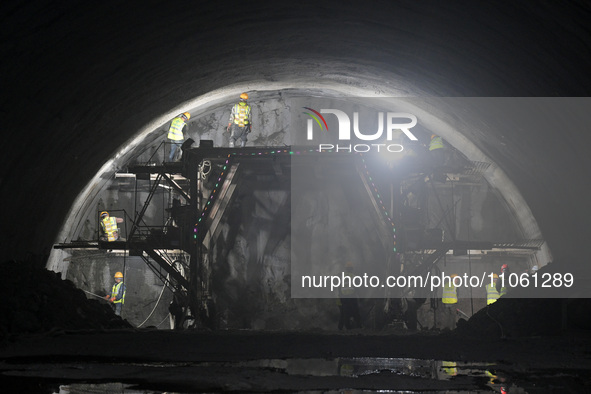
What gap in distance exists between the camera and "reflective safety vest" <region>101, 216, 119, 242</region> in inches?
798

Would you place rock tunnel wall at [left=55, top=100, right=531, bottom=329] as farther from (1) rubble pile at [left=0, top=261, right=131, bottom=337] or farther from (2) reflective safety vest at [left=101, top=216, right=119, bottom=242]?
(1) rubble pile at [left=0, top=261, right=131, bottom=337]

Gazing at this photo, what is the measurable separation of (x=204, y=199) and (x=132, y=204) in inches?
229

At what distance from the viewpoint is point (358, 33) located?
1133cm

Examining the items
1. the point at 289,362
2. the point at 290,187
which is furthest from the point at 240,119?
the point at 289,362

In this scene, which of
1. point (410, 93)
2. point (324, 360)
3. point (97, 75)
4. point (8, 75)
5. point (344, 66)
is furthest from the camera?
point (410, 93)

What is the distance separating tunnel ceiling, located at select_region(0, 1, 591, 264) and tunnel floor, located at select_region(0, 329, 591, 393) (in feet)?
12.4

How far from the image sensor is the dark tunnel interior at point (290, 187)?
268 inches

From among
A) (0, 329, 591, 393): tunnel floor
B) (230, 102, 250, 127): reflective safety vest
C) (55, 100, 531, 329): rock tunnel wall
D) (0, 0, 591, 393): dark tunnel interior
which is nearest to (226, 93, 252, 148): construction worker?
(230, 102, 250, 127): reflective safety vest

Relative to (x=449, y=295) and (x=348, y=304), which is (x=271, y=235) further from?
(x=348, y=304)

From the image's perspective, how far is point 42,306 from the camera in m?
9.13

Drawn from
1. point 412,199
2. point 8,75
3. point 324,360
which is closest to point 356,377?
point 324,360

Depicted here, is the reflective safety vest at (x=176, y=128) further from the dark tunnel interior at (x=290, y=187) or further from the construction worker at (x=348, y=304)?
the construction worker at (x=348, y=304)

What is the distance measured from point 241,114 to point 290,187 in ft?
12.2

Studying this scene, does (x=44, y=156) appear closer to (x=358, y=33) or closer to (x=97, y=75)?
(x=97, y=75)
